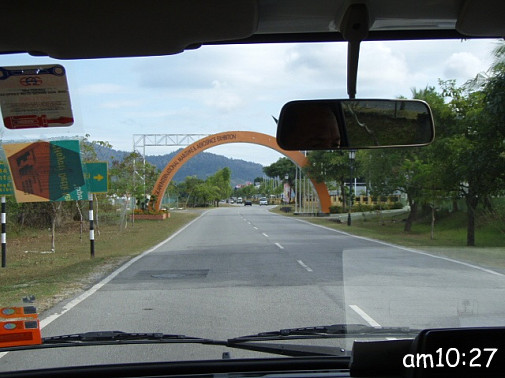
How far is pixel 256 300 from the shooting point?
8.98 metres

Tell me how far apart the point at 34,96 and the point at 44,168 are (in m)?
1.83

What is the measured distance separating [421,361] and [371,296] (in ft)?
21.5

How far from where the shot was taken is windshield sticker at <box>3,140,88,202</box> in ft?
15.5

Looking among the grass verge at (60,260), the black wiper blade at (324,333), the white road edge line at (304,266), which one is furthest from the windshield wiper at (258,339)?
the white road edge line at (304,266)

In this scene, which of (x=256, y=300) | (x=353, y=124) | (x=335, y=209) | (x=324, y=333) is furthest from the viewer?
(x=335, y=209)

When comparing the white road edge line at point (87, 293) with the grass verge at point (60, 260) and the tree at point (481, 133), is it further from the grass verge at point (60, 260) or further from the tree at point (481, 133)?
the tree at point (481, 133)

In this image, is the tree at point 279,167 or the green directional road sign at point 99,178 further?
the green directional road sign at point 99,178

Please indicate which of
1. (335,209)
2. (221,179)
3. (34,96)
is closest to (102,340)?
(34,96)

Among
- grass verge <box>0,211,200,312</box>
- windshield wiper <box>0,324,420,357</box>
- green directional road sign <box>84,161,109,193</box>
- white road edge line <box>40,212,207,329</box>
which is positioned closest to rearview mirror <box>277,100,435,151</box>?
windshield wiper <box>0,324,420,357</box>

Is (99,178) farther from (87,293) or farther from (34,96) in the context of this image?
(34,96)

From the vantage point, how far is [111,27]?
3.08 m

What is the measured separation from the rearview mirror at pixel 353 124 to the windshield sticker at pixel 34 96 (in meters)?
1.33

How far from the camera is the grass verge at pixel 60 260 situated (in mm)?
10035

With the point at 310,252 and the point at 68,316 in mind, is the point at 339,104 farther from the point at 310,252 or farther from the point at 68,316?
the point at 310,252
